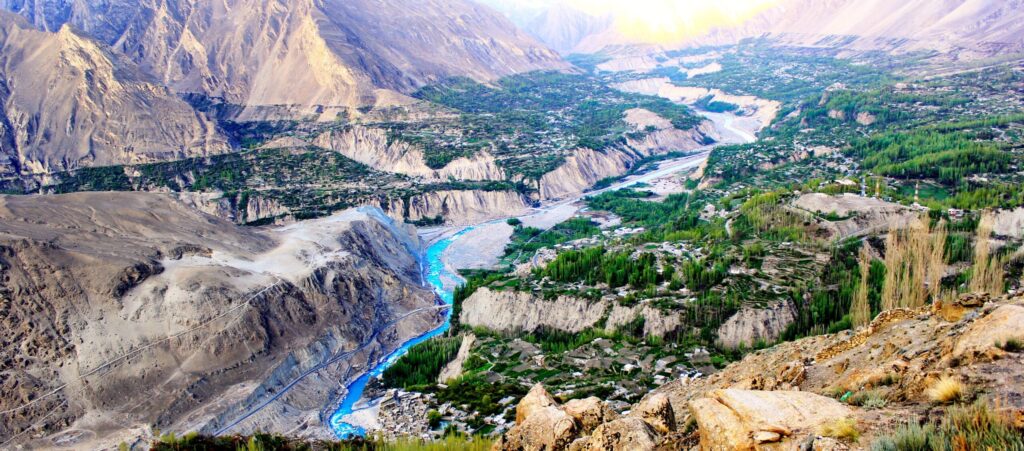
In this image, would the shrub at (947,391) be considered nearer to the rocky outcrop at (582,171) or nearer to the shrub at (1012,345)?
the shrub at (1012,345)

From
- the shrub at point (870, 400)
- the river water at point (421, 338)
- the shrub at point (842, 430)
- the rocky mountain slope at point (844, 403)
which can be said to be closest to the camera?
the shrub at point (842, 430)

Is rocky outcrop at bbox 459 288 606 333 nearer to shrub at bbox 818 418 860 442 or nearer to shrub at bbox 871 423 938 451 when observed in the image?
shrub at bbox 818 418 860 442

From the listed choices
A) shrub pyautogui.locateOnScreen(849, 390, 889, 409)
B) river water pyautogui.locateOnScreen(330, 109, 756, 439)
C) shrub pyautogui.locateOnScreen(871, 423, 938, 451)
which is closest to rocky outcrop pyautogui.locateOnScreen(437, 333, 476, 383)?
river water pyautogui.locateOnScreen(330, 109, 756, 439)

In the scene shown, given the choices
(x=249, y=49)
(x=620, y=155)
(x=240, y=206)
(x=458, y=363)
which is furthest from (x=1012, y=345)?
(x=249, y=49)

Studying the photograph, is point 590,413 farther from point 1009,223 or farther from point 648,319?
point 1009,223

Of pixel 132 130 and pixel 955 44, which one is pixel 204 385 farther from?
pixel 955 44

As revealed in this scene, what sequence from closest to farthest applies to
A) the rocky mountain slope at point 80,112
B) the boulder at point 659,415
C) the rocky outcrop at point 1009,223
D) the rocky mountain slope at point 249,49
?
the boulder at point 659,415
the rocky outcrop at point 1009,223
the rocky mountain slope at point 80,112
the rocky mountain slope at point 249,49

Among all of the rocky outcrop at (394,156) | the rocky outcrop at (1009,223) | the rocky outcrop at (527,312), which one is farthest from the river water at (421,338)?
the rocky outcrop at (1009,223)
